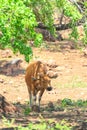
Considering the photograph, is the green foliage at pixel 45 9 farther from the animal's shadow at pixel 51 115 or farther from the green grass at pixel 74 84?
the green grass at pixel 74 84

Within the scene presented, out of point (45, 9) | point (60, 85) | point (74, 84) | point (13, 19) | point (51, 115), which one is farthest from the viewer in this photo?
point (60, 85)

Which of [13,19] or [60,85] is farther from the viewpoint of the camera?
[60,85]

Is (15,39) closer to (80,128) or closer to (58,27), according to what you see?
(80,128)

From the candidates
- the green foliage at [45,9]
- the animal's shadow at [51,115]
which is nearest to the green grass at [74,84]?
the animal's shadow at [51,115]

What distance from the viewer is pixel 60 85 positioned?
20.4 meters

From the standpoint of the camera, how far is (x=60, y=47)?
28562 mm

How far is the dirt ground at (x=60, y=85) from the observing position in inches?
477

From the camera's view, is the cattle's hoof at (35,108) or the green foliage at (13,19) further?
the cattle's hoof at (35,108)

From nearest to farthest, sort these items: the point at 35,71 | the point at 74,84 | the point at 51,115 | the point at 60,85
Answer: the point at 51,115 < the point at 35,71 < the point at 74,84 < the point at 60,85

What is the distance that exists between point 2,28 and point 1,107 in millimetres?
2444

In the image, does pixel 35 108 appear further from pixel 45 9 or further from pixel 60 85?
pixel 60 85

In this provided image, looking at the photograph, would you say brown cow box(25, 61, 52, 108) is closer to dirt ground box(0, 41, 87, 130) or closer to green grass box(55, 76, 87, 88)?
dirt ground box(0, 41, 87, 130)

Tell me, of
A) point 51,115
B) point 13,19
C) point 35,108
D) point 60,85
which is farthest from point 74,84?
point 13,19

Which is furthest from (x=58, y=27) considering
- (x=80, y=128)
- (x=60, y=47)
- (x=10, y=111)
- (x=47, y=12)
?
(x=80, y=128)
